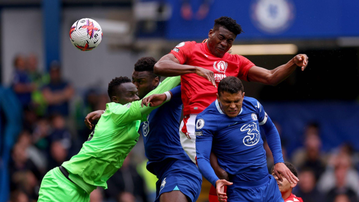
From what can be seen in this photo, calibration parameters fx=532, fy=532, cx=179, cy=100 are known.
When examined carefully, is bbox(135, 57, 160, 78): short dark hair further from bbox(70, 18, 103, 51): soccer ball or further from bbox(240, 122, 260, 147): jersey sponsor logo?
bbox(240, 122, 260, 147): jersey sponsor logo

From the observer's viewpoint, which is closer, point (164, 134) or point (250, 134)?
point (250, 134)

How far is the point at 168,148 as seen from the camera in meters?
6.56

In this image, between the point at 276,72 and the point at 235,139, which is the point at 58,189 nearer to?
the point at 235,139

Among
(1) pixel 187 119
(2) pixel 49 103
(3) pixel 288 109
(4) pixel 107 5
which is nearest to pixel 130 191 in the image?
(2) pixel 49 103

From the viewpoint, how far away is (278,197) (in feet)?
18.9

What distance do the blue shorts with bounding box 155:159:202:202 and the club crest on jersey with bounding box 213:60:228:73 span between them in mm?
1181

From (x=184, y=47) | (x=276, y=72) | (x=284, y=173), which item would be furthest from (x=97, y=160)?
(x=276, y=72)

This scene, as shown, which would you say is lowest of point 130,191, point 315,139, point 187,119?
point 130,191

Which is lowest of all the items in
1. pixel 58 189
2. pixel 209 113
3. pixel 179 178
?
pixel 58 189

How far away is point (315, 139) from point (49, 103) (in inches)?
265

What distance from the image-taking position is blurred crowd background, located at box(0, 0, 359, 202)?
11.7 m

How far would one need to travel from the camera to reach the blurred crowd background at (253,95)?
462 inches

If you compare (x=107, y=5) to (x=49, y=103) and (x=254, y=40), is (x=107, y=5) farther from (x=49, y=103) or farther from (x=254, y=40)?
(x=254, y=40)

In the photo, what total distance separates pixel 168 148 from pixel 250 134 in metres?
1.27
